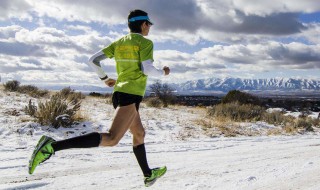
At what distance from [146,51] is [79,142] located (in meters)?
1.13

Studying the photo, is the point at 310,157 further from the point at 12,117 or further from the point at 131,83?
the point at 12,117

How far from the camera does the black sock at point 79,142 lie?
3756 millimetres

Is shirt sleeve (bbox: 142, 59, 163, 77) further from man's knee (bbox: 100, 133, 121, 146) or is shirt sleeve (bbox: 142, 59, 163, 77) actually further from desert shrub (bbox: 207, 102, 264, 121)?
desert shrub (bbox: 207, 102, 264, 121)

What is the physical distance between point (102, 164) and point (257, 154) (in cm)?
294

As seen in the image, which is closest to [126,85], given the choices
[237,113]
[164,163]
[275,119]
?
[164,163]

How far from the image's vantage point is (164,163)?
20.3 ft

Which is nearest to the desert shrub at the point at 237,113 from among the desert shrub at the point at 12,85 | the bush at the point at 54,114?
the bush at the point at 54,114

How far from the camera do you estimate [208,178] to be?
4844 mm

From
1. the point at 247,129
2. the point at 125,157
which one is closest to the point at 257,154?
the point at 125,157

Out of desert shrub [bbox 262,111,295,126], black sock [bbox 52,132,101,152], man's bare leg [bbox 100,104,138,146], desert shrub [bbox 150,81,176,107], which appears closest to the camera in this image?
black sock [bbox 52,132,101,152]

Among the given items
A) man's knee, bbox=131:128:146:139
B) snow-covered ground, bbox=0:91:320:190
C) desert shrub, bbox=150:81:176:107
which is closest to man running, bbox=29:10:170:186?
man's knee, bbox=131:128:146:139

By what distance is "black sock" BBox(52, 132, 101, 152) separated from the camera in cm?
376

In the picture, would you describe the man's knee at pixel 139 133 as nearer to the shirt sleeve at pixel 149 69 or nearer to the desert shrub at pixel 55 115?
the shirt sleeve at pixel 149 69

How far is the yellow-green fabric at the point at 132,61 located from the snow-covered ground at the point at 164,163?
4.00 ft
